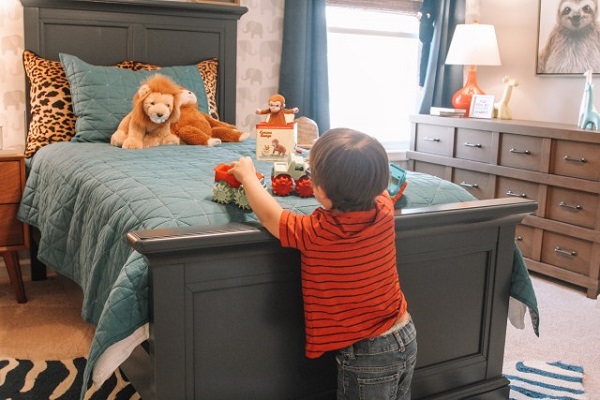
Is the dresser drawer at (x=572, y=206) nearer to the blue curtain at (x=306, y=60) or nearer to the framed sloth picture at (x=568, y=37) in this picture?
the framed sloth picture at (x=568, y=37)

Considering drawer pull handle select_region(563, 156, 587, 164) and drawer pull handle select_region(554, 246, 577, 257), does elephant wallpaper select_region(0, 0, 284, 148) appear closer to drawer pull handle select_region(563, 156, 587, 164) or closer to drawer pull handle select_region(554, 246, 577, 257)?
drawer pull handle select_region(563, 156, 587, 164)

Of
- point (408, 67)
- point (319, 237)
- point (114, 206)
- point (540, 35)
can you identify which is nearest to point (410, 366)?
point (319, 237)

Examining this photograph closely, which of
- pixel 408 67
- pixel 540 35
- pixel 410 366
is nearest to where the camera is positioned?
pixel 410 366

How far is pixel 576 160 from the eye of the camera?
3.36m

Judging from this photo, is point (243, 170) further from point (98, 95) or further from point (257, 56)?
point (257, 56)

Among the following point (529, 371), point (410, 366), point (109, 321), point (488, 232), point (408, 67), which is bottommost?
point (529, 371)

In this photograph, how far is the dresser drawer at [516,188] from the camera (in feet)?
11.8

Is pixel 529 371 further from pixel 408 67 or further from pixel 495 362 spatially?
pixel 408 67

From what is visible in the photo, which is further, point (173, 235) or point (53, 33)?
point (53, 33)

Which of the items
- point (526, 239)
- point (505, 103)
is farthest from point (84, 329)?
point (505, 103)

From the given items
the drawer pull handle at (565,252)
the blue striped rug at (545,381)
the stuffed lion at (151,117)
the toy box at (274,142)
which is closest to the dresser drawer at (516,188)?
the drawer pull handle at (565,252)

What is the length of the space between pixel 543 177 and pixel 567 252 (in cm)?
39

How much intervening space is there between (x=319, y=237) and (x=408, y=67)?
131 inches

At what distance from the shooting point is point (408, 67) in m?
4.70
